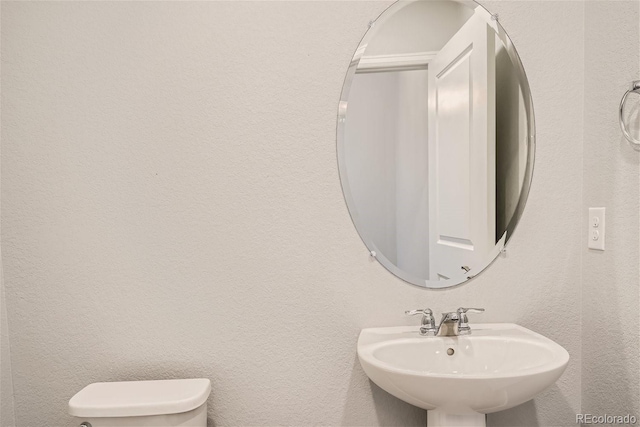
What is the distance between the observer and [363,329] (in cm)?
143

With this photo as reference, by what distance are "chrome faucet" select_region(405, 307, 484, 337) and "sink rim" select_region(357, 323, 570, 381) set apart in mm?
18

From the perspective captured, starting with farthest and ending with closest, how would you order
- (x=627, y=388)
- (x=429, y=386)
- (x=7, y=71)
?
1. (x=7, y=71)
2. (x=627, y=388)
3. (x=429, y=386)

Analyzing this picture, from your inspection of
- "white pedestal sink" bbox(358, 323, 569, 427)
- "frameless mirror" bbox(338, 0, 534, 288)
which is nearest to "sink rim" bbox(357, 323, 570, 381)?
"white pedestal sink" bbox(358, 323, 569, 427)

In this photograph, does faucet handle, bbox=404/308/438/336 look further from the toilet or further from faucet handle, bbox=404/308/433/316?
the toilet

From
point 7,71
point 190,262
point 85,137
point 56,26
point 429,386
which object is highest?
point 56,26

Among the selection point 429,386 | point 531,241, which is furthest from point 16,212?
point 531,241

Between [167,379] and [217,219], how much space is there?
0.51 meters

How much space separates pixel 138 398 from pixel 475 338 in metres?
0.94

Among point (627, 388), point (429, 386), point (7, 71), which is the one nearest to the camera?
point (429, 386)

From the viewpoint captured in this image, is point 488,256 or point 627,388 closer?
point 627,388

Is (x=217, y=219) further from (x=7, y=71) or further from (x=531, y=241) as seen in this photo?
(x=531, y=241)

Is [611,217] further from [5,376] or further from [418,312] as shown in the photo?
[5,376]

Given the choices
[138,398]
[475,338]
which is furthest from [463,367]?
[138,398]

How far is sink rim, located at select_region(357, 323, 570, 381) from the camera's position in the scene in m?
1.06
